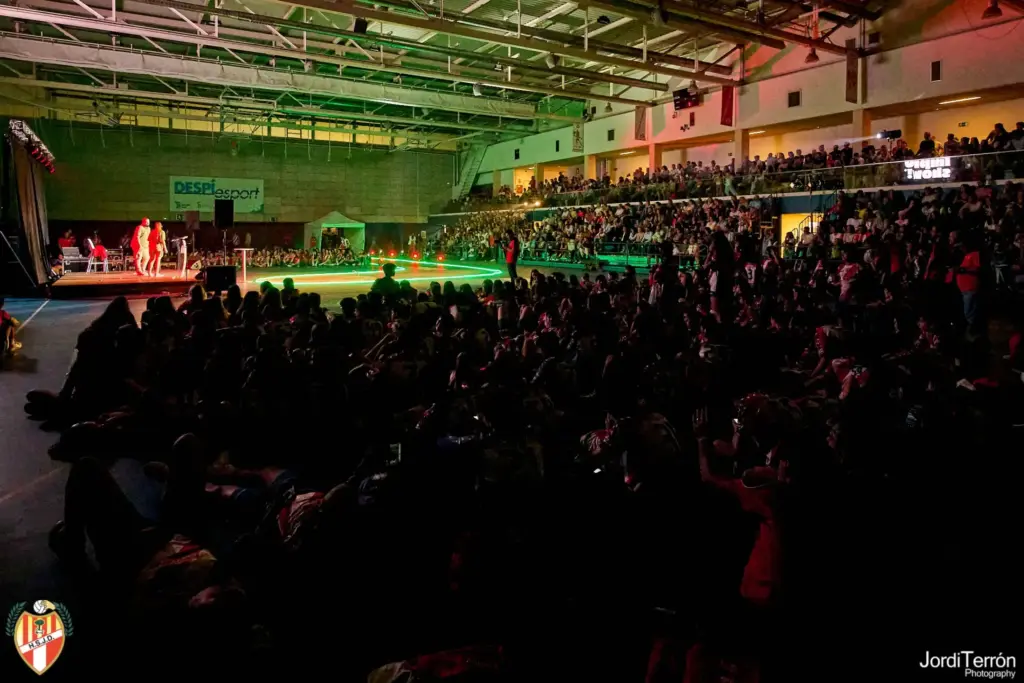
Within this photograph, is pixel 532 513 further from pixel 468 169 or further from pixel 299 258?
pixel 468 169

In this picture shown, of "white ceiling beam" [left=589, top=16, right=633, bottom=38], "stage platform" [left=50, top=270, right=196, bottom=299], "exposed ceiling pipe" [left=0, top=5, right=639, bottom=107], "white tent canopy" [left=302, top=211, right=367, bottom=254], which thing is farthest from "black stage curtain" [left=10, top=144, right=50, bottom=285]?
"white tent canopy" [left=302, top=211, right=367, bottom=254]

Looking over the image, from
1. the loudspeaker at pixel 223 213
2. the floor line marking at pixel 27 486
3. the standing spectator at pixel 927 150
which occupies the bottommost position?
the floor line marking at pixel 27 486

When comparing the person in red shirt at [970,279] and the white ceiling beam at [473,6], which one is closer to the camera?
the person in red shirt at [970,279]

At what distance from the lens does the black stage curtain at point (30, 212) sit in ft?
47.2

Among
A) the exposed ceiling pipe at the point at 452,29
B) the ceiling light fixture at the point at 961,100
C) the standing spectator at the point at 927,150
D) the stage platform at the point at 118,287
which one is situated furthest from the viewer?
the ceiling light fixture at the point at 961,100

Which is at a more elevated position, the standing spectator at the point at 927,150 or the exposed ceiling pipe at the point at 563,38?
the exposed ceiling pipe at the point at 563,38

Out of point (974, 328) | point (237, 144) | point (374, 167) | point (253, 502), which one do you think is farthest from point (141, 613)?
point (374, 167)

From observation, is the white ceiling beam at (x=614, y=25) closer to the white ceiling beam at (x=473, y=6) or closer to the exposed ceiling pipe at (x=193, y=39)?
the exposed ceiling pipe at (x=193, y=39)

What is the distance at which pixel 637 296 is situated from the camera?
31.7 feet

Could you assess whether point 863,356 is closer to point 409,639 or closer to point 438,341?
point 438,341

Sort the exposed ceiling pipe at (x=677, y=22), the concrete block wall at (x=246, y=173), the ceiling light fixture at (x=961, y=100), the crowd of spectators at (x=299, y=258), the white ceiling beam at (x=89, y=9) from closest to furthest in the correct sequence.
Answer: the white ceiling beam at (x=89, y=9)
the exposed ceiling pipe at (x=677, y=22)
the ceiling light fixture at (x=961, y=100)
the concrete block wall at (x=246, y=173)
the crowd of spectators at (x=299, y=258)

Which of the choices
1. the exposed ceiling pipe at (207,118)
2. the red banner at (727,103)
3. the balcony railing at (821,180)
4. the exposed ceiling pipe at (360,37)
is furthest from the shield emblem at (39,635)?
the exposed ceiling pipe at (207,118)

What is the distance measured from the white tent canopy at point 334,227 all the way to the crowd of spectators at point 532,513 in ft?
87.7

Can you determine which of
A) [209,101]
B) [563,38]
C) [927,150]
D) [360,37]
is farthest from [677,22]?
[209,101]
